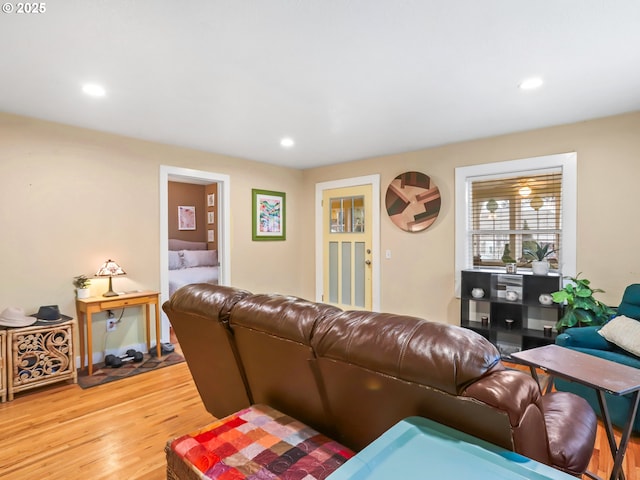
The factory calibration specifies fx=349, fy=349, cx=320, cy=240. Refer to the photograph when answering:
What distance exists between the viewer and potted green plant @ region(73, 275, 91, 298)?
11.0ft

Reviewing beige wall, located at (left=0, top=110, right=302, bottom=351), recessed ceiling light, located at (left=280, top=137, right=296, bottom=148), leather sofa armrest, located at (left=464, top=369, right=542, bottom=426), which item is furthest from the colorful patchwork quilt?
recessed ceiling light, located at (left=280, top=137, right=296, bottom=148)

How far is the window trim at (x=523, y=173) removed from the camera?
334cm

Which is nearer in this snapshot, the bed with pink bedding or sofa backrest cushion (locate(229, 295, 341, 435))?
sofa backrest cushion (locate(229, 295, 341, 435))

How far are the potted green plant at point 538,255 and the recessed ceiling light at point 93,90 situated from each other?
4054 millimetres

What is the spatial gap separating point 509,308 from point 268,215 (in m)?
3.32

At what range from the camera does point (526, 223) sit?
3.66 meters

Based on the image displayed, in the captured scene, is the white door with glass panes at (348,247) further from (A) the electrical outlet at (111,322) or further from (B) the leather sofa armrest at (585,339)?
(A) the electrical outlet at (111,322)

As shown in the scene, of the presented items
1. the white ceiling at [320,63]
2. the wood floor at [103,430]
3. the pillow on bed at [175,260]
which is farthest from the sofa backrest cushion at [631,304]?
the pillow on bed at [175,260]

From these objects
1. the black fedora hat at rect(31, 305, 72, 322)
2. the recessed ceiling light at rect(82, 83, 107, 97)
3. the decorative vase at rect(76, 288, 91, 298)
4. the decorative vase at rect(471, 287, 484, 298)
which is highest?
the recessed ceiling light at rect(82, 83, 107, 97)

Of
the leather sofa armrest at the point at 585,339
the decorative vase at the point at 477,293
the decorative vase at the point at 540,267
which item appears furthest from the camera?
the decorative vase at the point at 477,293

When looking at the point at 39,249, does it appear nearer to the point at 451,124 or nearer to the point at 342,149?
the point at 342,149

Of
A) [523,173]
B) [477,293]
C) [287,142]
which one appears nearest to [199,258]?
[287,142]

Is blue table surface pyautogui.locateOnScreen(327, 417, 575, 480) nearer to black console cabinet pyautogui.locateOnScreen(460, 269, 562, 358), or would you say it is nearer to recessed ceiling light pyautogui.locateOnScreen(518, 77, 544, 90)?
recessed ceiling light pyautogui.locateOnScreen(518, 77, 544, 90)

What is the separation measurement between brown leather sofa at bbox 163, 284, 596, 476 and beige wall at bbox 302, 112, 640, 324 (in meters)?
2.21
